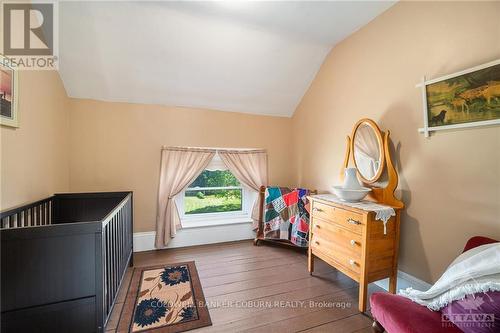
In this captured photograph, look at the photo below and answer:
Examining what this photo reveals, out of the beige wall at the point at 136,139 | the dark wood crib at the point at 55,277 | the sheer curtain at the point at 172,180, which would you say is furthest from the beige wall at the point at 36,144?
the sheer curtain at the point at 172,180

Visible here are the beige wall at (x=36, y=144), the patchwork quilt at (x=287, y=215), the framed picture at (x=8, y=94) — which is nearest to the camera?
the framed picture at (x=8, y=94)

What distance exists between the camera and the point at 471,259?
109cm

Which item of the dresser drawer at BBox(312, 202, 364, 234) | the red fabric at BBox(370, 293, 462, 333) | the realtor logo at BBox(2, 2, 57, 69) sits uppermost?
the realtor logo at BBox(2, 2, 57, 69)

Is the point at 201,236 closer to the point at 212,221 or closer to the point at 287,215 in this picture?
the point at 212,221

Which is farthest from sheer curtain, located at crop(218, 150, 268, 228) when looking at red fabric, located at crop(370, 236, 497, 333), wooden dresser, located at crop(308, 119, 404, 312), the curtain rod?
red fabric, located at crop(370, 236, 497, 333)

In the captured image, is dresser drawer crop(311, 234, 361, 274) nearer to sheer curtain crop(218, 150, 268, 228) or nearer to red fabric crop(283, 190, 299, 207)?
red fabric crop(283, 190, 299, 207)

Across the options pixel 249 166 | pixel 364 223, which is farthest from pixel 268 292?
pixel 249 166

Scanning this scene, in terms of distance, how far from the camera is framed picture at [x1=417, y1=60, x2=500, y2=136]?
136cm

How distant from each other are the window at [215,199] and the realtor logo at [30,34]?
199cm

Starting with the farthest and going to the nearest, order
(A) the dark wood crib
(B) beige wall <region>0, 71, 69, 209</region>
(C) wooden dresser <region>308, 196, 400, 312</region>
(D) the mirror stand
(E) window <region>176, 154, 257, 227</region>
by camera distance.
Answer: (E) window <region>176, 154, 257, 227</region> < (D) the mirror stand < (C) wooden dresser <region>308, 196, 400, 312</region> < (B) beige wall <region>0, 71, 69, 209</region> < (A) the dark wood crib

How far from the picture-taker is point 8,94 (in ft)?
5.06

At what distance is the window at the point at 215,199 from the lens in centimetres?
320

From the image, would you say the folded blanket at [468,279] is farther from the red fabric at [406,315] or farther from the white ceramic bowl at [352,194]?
the white ceramic bowl at [352,194]

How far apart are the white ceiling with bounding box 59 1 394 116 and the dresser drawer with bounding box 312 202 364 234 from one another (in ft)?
5.59
